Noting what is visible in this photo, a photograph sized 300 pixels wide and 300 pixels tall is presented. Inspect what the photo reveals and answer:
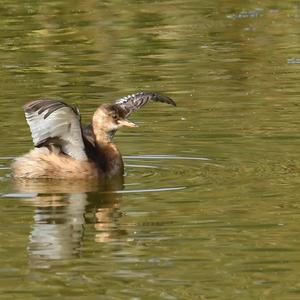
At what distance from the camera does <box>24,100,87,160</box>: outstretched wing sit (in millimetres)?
13336

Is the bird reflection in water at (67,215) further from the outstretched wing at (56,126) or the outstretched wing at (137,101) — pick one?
the outstretched wing at (137,101)

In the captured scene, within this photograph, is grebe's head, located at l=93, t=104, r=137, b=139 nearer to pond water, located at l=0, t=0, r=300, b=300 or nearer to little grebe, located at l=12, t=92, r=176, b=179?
little grebe, located at l=12, t=92, r=176, b=179

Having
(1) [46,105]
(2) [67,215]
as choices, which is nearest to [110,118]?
(1) [46,105]

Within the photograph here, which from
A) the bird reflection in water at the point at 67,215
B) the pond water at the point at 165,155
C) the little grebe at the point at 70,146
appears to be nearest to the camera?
the pond water at the point at 165,155

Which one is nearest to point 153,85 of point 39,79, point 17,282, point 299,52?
point 39,79

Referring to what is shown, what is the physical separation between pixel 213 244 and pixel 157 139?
4.54m

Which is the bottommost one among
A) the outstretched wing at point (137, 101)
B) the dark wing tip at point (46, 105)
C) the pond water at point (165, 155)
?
the pond water at point (165, 155)

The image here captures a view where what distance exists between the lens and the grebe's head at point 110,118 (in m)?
14.9

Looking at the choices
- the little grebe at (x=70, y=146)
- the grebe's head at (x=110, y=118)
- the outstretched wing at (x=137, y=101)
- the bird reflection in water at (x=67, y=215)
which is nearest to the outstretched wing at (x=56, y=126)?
the little grebe at (x=70, y=146)

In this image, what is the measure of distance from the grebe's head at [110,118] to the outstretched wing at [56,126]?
0.61 meters

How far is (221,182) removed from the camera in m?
13.6

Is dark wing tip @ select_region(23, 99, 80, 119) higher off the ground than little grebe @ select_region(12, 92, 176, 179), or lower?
higher

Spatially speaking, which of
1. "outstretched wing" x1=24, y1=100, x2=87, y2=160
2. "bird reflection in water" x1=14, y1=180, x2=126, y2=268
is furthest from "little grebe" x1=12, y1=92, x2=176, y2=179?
"bird reflection in water" x1=14, y1=180, x2=126, y2=268

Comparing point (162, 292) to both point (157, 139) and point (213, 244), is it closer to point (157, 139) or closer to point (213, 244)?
point (213, 244)
